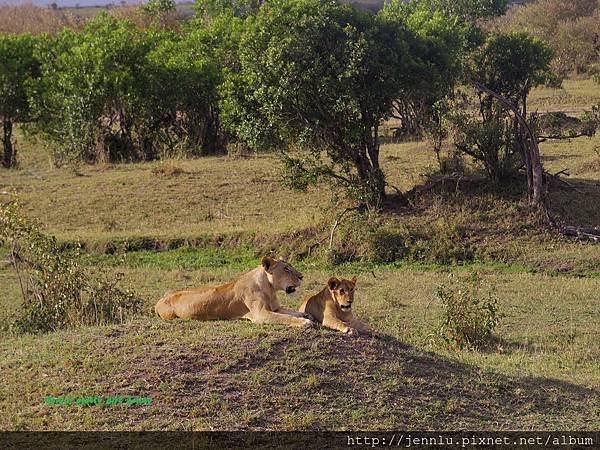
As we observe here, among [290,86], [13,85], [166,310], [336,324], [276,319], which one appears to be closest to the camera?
[276,319]

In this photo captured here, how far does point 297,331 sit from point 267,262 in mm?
927

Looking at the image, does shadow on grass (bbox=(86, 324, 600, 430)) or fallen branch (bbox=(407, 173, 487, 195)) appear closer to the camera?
shadow on grass (bbox=(86, 324, 600, 430))

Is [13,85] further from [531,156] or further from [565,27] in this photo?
[565,27]

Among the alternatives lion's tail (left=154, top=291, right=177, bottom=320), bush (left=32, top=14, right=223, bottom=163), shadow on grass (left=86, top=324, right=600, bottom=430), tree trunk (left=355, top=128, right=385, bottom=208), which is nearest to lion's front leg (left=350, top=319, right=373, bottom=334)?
shadow on grass (left=86, top=324, right=600, bottom=430)

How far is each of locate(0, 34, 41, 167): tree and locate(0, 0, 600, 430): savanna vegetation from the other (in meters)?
0.08

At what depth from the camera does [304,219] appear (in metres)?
19.7

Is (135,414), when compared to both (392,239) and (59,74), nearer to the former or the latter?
(392,239)

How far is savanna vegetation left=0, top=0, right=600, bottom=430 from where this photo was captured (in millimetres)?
8453

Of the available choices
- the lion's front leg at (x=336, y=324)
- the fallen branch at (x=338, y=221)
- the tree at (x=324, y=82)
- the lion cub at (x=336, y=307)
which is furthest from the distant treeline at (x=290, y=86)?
the lion's front leg at (x=336, y=324)

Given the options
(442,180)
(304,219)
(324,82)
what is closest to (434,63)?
(442,180)

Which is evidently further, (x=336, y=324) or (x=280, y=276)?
(x=280, y=276)

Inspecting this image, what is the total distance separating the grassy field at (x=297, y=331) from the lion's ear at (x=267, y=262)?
67 centimetres

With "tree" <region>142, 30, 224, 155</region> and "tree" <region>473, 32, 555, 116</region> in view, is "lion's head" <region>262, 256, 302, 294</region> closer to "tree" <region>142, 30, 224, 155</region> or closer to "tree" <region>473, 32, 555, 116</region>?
"tree" <region>473, 32, 555, 116</region>

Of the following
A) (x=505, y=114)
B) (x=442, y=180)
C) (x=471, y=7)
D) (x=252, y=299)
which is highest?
(x=471, y=7)
